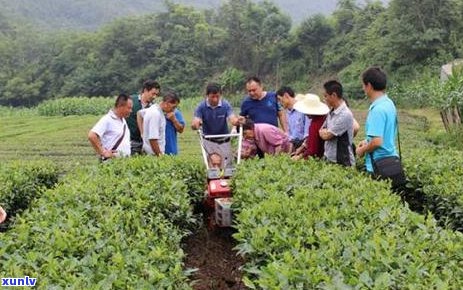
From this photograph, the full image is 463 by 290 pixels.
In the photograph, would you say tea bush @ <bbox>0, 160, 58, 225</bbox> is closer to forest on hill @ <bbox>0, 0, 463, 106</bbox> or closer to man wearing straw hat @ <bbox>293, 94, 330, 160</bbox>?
man wearing straw hat @ <bbox>293, 94, 330, 160</bbox>

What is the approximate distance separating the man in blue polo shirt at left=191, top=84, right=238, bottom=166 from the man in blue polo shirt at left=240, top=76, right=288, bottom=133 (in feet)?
0.82

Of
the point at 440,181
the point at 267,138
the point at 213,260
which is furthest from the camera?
the point at 267,138

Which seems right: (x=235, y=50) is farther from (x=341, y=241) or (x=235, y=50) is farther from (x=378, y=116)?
(x=341, y=241)

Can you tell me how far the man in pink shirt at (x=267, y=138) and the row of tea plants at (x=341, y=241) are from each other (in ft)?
6.67

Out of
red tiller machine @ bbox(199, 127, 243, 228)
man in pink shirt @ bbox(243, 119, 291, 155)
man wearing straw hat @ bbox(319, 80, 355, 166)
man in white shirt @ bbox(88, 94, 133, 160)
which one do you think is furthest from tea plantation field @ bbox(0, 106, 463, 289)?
man in pink shirt @ bbox(243, 119, 291, 155)

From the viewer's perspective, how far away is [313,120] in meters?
5.47

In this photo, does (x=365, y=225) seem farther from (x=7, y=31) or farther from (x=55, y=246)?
(x=7, y=31)

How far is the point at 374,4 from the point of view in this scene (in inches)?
1820

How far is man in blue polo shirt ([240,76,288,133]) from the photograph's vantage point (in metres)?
6.75

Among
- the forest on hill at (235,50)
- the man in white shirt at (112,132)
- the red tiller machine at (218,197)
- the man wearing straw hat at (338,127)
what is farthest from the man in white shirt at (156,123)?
the forest on hill at (235,50)

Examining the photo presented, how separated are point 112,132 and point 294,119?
85.7 inches

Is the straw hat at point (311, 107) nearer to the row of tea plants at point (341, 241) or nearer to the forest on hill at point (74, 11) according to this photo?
the row of tea plants at point (341, 241)

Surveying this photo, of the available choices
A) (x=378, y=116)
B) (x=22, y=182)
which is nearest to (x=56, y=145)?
(x=22, y=182)

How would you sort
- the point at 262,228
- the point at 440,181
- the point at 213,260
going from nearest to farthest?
the point at 262,228, the point at 440,181, the point at 213,260
